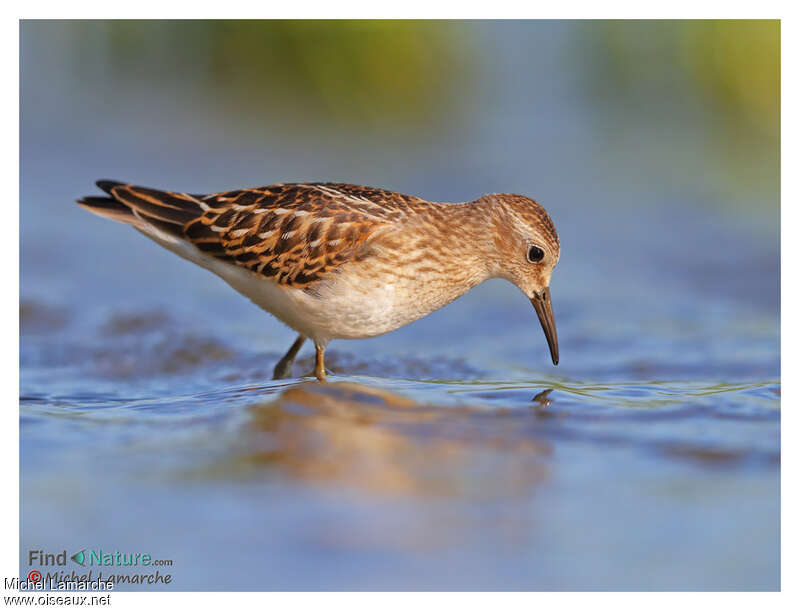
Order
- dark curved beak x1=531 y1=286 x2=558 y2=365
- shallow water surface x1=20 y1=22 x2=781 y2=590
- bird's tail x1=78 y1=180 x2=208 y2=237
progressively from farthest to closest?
dark curved beak x1=531 y1=286 x2=558 y2=365 < bird's tail x1=78 y1=180 x2=208 y2=237 < shallow water surface x1=20 y1=22 x2=781 y2=590

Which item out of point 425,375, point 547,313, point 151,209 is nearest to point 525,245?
point 547,313

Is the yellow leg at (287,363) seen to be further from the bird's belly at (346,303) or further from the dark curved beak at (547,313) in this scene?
the dark curved beak at (547,313)

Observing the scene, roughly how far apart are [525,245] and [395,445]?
2224mm

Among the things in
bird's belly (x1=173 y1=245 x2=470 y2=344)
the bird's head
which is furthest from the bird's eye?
bird's belly (x1=173 y1=245 x2=470 y2=344)

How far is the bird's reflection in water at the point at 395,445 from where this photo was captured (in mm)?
4531

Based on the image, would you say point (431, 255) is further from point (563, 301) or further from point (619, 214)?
point (619, 214)

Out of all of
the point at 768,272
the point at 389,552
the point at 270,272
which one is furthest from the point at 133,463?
the point at 768,272

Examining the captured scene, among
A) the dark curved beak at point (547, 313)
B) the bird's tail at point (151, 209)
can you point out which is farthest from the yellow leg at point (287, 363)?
the dark curved beak at point (547, 313)

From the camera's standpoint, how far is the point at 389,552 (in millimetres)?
3891

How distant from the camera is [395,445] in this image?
4.96 metres

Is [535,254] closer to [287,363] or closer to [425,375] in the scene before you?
[425,375]

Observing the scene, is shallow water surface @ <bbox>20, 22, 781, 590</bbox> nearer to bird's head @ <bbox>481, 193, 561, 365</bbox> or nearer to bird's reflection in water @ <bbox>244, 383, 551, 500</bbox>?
bird's reflection in water @ <bbox>244, 383, 551, 500</bbox>

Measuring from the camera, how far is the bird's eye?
6570mm

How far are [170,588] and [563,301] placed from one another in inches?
261
